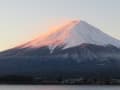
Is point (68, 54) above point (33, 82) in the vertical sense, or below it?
above

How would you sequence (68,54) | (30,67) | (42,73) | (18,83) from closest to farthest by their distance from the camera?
(18,83)
(42,73)
(30,67)
(68,54)

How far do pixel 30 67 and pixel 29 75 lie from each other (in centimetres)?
2365

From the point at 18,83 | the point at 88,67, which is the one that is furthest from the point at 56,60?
the point at 18,83

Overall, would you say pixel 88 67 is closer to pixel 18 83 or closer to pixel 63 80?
pixel 63 80

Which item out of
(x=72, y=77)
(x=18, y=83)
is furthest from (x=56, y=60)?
(x=18, y=83)

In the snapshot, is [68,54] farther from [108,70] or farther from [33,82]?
[33,82]

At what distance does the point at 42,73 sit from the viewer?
15862cm

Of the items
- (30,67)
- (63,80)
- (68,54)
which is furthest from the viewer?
(68,54)

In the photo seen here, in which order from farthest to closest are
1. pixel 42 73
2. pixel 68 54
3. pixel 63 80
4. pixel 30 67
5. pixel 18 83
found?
pixel 68 54, pixel 30 67, pixel 42 73, pixel 63 80, pixel 18 83

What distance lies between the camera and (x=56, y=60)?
601ft

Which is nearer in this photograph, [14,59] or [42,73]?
[42,73]

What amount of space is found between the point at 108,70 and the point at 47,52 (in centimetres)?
2596

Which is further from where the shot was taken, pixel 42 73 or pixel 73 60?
pixel 73 60

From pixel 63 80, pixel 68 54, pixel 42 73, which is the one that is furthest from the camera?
pixel 68 54
